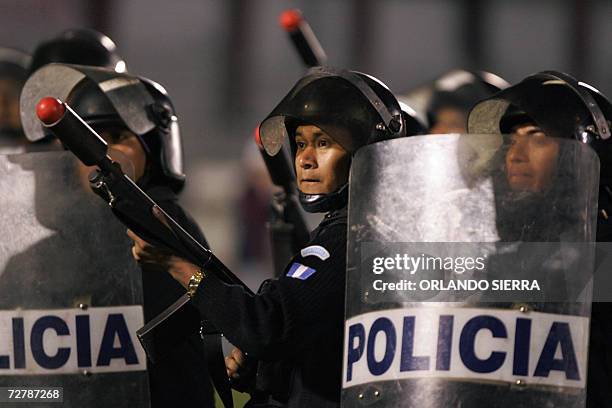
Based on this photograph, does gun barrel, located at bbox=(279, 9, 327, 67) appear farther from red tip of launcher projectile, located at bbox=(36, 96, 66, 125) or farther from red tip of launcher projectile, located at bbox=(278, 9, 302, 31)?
red tip of launcher projectile, located at bbox=(36, 96, 66, 125)

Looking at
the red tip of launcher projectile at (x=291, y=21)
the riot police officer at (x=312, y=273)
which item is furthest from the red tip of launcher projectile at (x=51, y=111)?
the red tip of launcher projectile at (x=291, y=21)

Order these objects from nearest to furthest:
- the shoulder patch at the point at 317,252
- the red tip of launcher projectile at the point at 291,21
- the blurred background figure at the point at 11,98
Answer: the shoulder patch at the point at 317,252 < the red tip of launcher projectile at the point at 291,21 < the blurred background figure at the point at 11,98

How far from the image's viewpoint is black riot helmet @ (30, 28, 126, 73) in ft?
22.8

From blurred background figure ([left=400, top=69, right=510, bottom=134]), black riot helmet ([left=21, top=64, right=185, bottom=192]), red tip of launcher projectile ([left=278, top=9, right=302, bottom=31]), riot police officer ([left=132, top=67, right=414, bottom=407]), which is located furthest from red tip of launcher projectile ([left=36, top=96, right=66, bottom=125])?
blurred background figure ([left=400, top=69, right=510, bottom=134])

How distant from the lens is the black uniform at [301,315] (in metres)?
3.87

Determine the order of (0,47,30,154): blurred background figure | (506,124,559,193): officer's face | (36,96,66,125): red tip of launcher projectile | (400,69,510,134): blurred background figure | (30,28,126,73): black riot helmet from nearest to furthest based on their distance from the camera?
(506,124,559,193): officer's face
(36,96,66,125): red tip of launcher projectile
(400,69,510,134): blurred background figure
(30,28,126,73): black riot helmet
(0,47,30,154): blurred background figure

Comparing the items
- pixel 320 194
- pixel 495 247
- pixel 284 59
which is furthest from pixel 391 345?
pixel 284 59

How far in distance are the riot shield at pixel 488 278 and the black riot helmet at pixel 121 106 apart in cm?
143

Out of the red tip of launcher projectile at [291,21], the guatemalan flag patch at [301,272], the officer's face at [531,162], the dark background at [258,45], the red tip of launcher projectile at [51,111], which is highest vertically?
the dark background at [258,45]

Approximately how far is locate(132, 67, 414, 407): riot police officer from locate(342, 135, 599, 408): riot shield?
1.03ft

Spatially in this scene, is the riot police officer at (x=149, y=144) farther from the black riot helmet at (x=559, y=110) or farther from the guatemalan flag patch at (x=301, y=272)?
the black riot helmet at (x=559, y=110)

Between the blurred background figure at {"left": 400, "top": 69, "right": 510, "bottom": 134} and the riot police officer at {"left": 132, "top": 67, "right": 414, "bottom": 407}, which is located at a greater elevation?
the blurred background figure at {"left": 400, "top": 69, "right": 510, "bottom": 134}

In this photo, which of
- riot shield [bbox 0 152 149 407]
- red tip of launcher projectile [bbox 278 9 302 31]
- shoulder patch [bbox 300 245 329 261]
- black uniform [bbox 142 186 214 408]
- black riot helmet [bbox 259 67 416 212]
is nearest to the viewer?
shoulder patch [bbox 300 245 329 261]

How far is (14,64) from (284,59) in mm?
6175
